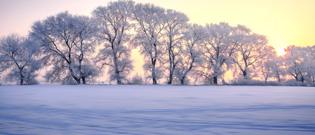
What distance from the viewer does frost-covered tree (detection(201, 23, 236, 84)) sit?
3928cm

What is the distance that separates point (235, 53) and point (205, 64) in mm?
4988

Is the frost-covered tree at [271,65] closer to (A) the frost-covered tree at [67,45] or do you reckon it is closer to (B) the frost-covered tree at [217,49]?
(B) the frost-covered tree at [217,49]

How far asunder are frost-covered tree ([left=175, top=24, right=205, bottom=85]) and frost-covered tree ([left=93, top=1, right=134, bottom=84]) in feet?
20.3

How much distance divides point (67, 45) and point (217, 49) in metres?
19.1

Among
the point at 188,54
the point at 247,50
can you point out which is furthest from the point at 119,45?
the point at 247,50

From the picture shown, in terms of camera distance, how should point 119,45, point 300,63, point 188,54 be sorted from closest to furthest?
point 119,45
point 188,54
point 300,63

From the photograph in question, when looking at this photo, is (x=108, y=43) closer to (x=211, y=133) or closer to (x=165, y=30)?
(x=165, y=30)

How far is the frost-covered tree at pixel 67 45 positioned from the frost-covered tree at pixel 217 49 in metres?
14.3

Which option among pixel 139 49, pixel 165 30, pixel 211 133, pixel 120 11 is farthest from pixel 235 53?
pixel 211 133

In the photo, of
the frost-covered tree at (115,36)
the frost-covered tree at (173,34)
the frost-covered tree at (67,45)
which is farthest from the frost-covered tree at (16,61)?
the frost-covered tree at (173,34)

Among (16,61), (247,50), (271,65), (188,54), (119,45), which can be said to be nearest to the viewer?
(119,45)

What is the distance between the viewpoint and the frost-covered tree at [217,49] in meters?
39.3

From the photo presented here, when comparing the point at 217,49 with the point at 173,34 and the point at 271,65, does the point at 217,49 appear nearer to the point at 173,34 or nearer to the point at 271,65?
the point at 173,34

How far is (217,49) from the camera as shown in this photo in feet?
132
